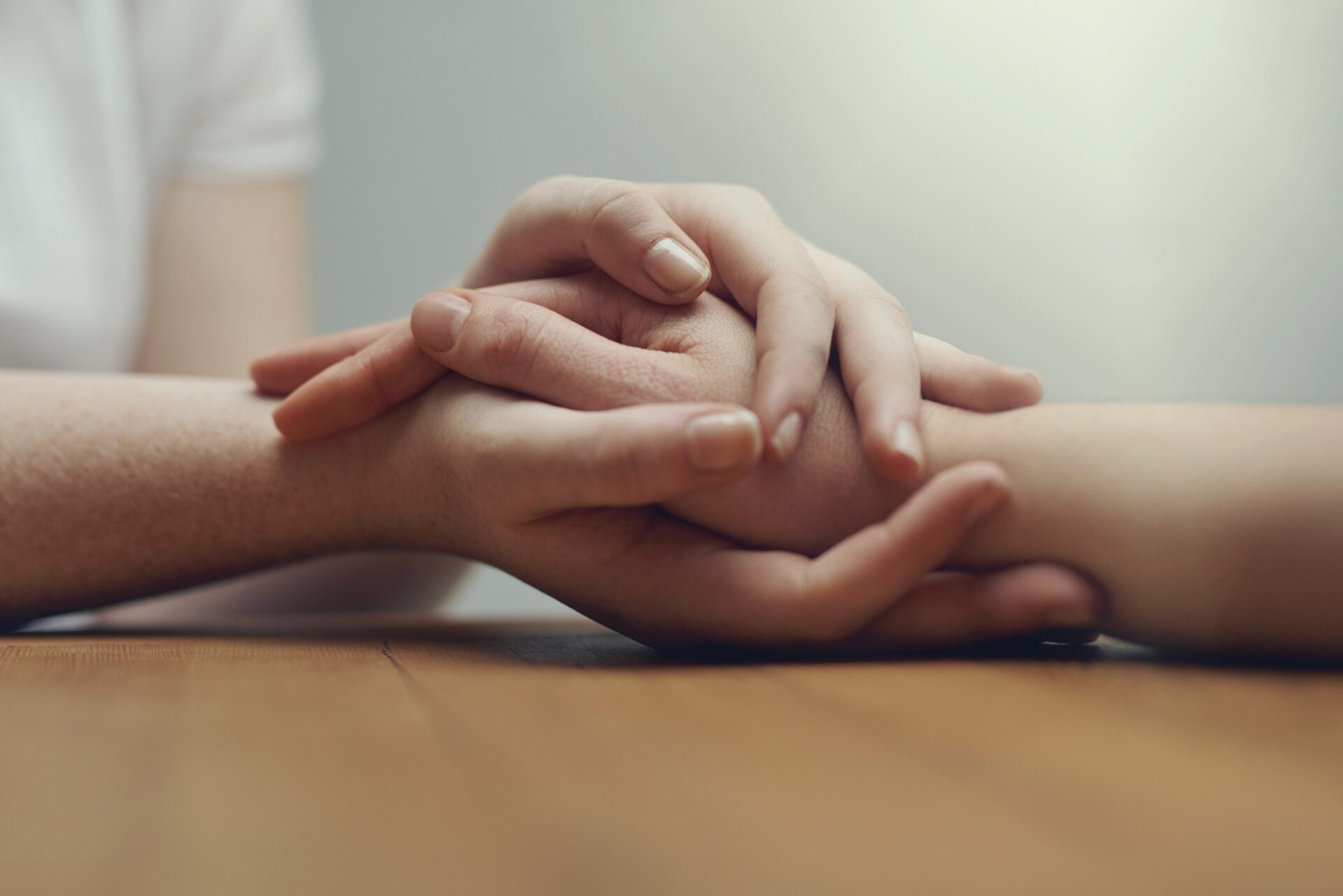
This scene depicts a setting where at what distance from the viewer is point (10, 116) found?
0.89 meters

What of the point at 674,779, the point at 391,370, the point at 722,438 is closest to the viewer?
the point at 674,779

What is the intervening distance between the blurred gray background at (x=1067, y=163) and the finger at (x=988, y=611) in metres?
0.08

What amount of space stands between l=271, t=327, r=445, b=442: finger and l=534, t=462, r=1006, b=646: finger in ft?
0.41

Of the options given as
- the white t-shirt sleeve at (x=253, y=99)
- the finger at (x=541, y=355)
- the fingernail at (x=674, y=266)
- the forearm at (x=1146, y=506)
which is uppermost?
the white t-shirt sleeve at (x=253, y=99)

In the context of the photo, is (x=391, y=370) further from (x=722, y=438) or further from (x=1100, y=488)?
(x=1100, y=488)

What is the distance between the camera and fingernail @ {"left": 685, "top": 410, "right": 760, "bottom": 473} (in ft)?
1.16

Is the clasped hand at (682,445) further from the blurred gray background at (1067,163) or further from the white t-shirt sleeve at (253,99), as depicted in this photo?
the white t-shirt sleeve at (253,99)

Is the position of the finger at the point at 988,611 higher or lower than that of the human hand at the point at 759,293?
lower

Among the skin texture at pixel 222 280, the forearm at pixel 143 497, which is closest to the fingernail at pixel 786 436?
the forearm at pixel 143 497

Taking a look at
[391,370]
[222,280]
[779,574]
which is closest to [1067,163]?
[779,574]

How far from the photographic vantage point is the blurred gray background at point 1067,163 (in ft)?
1.18

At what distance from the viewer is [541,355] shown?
1.40 feet

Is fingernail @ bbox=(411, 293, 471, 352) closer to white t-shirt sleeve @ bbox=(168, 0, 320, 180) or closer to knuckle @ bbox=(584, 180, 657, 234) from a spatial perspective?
knuckle @ bbox=(584, 180, 657, 234)

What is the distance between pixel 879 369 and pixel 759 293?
0.06 metres
